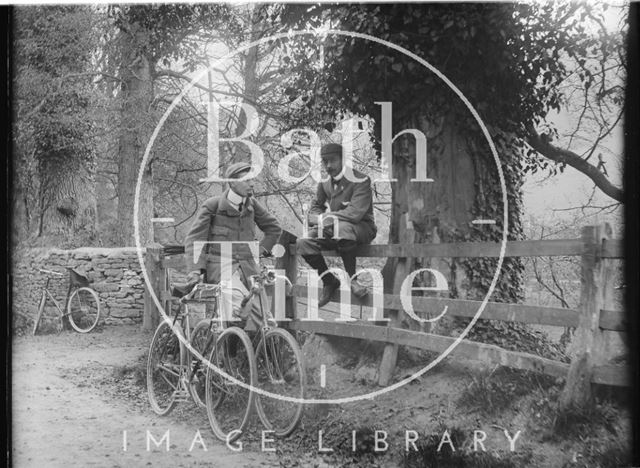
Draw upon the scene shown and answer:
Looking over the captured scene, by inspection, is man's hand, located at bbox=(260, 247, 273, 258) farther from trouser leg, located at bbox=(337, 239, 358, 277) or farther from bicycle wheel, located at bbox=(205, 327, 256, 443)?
bicycle wheel, located at bbox=(205, 327, 256, 443)

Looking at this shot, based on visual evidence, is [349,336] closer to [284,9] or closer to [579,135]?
[579,135]

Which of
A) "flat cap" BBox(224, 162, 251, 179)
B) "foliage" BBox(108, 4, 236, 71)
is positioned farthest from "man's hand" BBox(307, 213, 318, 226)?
"foliage" BBox(108, 4, 236, 71)

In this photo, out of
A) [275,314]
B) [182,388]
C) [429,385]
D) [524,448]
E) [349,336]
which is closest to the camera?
[524,448]

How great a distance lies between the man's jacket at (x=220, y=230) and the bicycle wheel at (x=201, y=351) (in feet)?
1.25

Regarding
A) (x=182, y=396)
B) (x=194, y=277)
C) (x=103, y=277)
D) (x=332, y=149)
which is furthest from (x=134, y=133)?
(x=182, y=396)

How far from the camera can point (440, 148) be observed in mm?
4949

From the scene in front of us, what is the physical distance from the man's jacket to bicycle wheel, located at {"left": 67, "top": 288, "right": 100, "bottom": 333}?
1137 millimetres

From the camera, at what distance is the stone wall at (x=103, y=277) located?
452 cm

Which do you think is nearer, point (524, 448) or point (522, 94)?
point (524, 448)

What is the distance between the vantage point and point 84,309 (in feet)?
16.9

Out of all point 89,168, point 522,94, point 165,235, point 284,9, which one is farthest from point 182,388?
point 522,94

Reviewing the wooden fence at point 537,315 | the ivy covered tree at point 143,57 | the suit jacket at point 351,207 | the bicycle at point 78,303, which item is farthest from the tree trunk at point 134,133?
the suit jacket at point 351,207

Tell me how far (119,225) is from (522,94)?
354 cm

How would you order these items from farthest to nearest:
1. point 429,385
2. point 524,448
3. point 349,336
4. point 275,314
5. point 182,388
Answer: point 275,314, point 349,336, point 182,388, point 429,385, point 524,448
